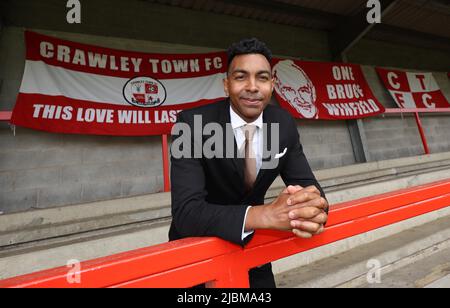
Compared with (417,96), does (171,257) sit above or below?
below

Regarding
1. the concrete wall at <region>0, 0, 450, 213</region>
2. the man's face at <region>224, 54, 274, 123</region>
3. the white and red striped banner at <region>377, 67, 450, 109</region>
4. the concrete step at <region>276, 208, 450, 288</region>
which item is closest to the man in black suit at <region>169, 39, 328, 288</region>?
the man's face at <region>224, 54, 274, 123</region>

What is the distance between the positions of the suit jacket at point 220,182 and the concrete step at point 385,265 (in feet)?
4.21

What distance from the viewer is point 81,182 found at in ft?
10.9

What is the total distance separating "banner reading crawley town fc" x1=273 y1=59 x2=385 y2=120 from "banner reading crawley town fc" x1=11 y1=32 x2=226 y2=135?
139 cm

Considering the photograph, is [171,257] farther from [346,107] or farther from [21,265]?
[346,107]

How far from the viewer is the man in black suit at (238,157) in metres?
0.76

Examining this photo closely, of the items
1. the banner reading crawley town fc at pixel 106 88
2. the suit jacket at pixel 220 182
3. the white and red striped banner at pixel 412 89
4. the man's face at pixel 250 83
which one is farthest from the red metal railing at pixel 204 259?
the white and red striped banner at pixel 412 89

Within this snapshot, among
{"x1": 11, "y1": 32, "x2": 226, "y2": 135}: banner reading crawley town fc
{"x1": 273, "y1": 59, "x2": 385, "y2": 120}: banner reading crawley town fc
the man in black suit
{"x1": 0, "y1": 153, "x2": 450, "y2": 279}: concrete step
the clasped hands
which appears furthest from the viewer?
{"x1": 273, "y1": 59, "x2": 385, "y2": 120}: banner reading crawley town fc

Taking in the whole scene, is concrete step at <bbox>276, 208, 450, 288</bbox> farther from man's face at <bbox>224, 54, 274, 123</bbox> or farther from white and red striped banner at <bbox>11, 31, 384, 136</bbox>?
white and red striped banner at <bbox>11, 31, 384, 136</bbox>

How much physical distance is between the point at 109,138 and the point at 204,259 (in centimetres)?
329

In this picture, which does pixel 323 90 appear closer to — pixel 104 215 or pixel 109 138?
pixel 109 138

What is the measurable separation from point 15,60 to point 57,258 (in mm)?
3079

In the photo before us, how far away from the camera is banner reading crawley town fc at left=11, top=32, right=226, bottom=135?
3007mm
